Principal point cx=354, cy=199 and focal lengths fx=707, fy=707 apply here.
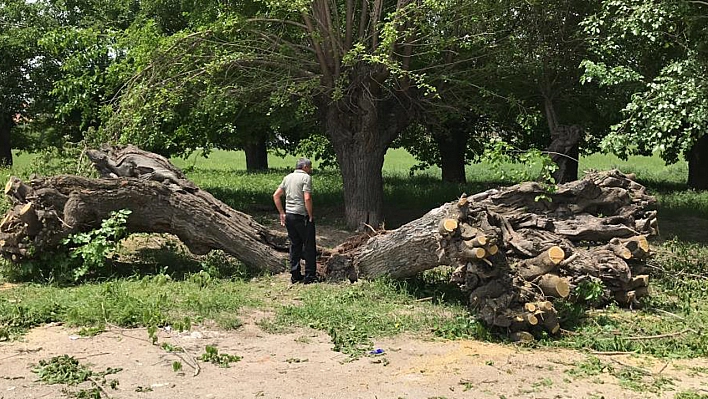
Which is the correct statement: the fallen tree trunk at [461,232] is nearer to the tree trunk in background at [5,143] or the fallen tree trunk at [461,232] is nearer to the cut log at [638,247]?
the cut log at [638,247]

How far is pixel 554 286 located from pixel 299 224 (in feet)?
11.2

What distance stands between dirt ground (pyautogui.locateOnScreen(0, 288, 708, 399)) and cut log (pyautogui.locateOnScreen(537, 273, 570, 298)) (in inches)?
31.1

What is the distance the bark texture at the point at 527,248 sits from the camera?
6828 mm

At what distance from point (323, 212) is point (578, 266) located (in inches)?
336

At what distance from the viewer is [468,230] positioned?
7004 mm

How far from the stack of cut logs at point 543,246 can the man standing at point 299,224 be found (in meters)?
2.04

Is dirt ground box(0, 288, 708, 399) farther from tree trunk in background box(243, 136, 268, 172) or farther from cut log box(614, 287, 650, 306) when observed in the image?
tree trunk in background box(243, 136, 268, 172)

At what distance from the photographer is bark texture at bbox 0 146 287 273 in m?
8.75

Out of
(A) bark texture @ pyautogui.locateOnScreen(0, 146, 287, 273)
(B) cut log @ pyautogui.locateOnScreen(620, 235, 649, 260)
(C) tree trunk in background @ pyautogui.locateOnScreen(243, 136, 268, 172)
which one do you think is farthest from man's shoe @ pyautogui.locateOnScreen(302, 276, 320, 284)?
(C) tree trunk in background @ pyautogui.locateOnScreen(243, 136, 268, 172)

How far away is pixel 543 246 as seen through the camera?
761 centimetres

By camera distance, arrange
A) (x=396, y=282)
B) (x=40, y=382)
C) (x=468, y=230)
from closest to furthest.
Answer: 1. (x=40, y=382)
2. (x=468, y=230)
3. (x=396, y=282)

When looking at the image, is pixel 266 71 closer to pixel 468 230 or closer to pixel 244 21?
pixel 244 21

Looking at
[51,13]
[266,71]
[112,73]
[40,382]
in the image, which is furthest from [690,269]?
[51,13]

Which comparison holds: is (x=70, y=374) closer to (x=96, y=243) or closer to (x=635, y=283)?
(x=96, y=243)
